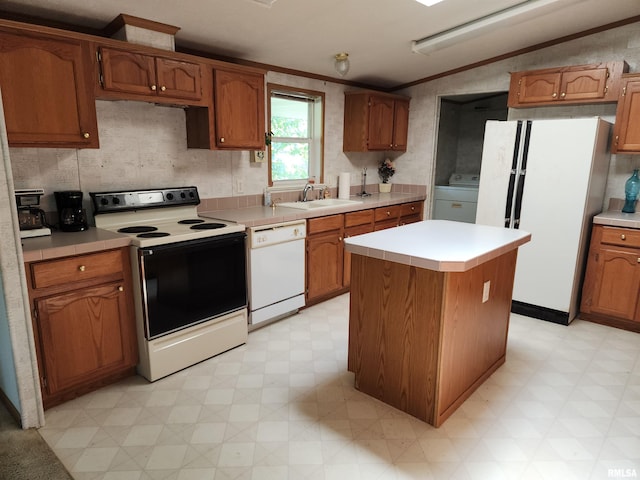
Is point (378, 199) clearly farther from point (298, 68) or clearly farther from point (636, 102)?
point (636, 102)

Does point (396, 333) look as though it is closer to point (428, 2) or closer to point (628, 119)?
point (428, 2)

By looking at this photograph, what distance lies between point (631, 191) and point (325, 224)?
9.01 ft

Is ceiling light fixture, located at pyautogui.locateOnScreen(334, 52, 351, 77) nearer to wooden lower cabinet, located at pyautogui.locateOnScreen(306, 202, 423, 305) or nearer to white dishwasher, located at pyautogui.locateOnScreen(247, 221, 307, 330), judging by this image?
wooden lower cabinet, located at pyautogui.locateOnScreen(306, 202, 423, 305)

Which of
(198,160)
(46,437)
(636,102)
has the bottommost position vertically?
(46,437)

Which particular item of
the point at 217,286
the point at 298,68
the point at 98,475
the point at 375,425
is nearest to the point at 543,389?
the point at 375,425

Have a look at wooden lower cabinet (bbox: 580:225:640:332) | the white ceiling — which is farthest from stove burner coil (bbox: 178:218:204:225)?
wooden lower cabinet (bbox: 580:225:640:332)

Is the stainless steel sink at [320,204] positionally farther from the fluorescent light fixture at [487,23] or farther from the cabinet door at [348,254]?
the fluorescent light fixture at [487,23]

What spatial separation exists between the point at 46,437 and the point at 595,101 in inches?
183

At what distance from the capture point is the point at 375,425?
84.0 inches

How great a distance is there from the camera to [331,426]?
6.96 feet

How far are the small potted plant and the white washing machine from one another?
1.96ft

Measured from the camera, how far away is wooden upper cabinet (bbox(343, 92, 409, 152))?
448 cm

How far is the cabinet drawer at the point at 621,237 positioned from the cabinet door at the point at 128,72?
3.69 metres

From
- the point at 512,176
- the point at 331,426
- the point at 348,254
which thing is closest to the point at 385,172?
the point at 348,254
